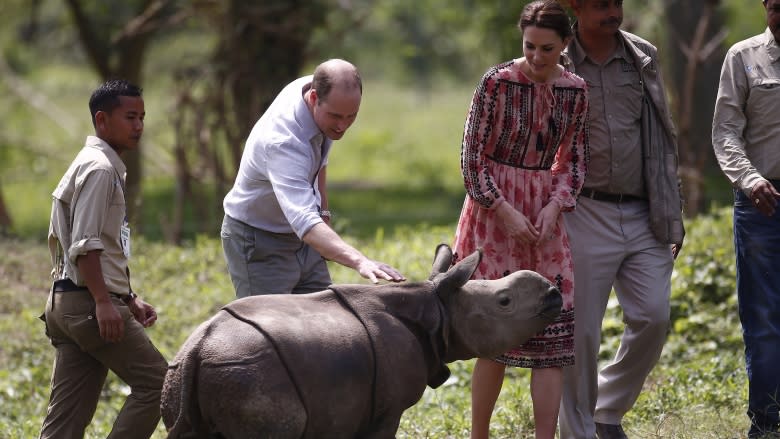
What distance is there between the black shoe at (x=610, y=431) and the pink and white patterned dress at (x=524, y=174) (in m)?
0.65

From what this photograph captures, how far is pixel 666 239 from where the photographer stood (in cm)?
559

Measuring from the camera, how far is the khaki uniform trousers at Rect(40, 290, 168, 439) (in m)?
5.09

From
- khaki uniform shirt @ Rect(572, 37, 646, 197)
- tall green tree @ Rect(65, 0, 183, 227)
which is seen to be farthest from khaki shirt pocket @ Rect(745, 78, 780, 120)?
tall green tree @ Rect(65, 0, 183, 227)

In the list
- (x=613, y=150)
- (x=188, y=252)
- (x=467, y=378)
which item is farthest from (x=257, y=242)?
(x=188, y=252)

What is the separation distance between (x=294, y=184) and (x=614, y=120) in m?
1.66

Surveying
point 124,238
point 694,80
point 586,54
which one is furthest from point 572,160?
point 694,80

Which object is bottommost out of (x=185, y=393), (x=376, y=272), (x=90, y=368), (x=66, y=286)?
(x=90, y=368)

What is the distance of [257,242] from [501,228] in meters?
1.11

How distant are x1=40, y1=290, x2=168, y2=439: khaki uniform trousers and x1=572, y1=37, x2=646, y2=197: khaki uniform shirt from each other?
7.40 ft

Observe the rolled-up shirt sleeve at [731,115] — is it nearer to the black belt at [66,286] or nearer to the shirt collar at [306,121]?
the shirt collar at [306,121]

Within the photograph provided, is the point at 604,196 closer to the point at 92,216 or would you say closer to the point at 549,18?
the point at 549,18

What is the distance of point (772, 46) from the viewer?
18.9 feet

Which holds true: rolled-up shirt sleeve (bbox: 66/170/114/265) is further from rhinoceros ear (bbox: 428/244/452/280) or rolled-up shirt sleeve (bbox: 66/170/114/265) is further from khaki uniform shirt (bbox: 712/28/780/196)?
khaki uniform shirt (bbox: 712/28/780/196)

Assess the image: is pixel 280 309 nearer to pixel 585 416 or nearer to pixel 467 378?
pixel 585 416
